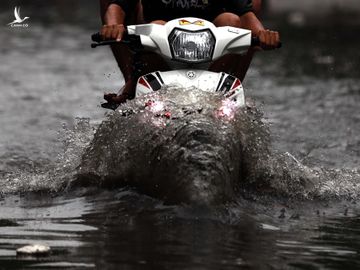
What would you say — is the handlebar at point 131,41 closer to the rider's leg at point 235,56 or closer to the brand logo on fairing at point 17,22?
the rider's leg at point 235,56

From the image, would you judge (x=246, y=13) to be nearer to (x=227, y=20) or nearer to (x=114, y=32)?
(x=227, y=20)

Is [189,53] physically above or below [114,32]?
below

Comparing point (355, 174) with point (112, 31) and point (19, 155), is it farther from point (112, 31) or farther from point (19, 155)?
point (19, 155)

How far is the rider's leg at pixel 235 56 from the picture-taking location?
7.33m

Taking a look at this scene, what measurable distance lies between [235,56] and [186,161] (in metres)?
1.75

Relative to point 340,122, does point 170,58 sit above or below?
above

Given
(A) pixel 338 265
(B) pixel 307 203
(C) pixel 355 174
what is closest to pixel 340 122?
(C) pixel 355 174

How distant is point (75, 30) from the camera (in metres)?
20.6

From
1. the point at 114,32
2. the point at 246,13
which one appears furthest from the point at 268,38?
the point at 114,32

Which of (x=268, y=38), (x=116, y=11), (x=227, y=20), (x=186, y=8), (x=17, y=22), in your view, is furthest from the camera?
(x=17, y=22)

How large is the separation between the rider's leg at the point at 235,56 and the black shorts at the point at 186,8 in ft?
0.37

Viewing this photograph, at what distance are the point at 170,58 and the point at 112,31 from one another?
1.79 ft

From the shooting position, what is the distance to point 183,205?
6.12m

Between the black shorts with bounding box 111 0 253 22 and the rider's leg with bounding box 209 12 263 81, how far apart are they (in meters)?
0.11
